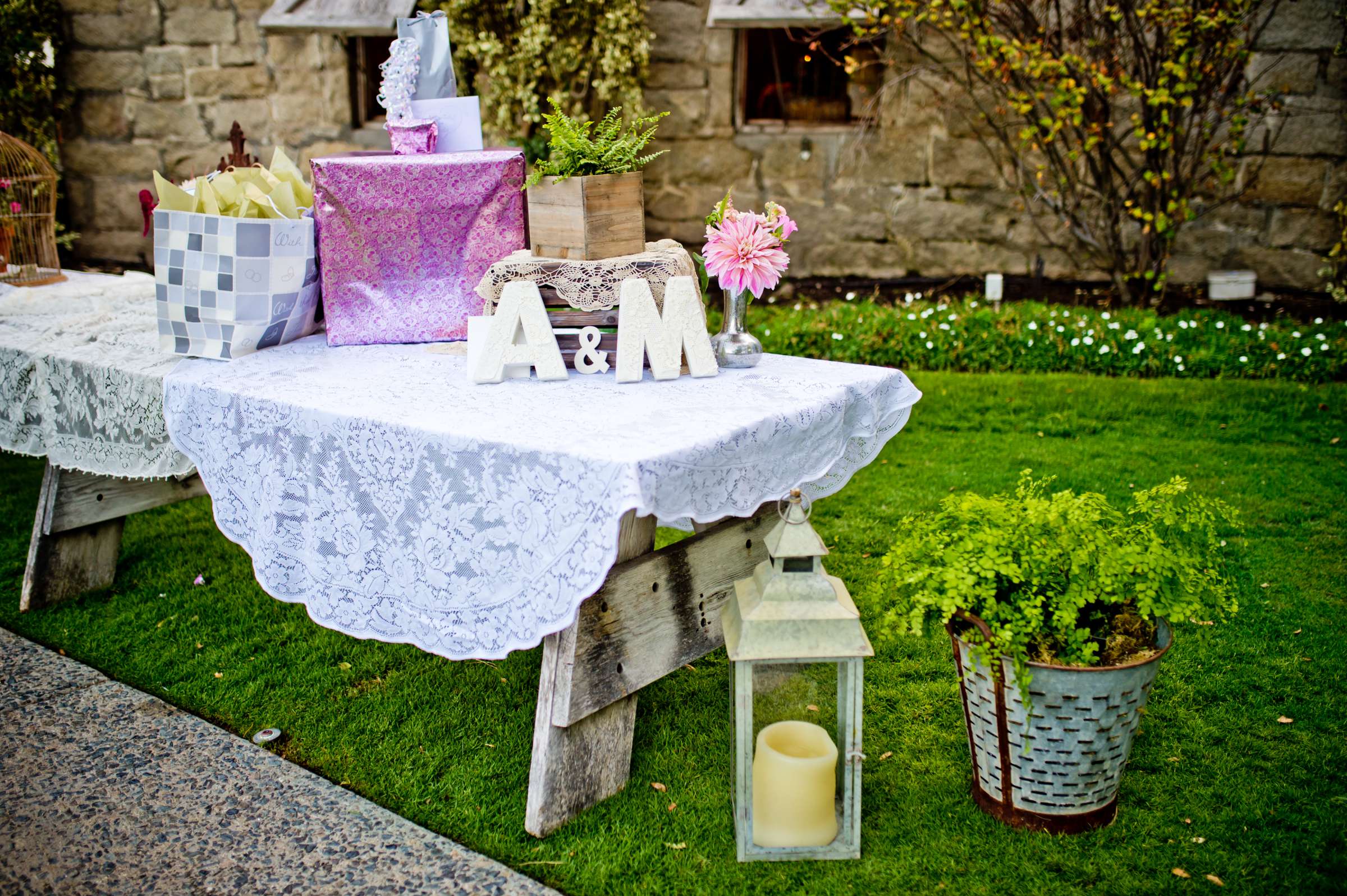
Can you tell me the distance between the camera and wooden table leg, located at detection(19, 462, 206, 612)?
3.50 meters

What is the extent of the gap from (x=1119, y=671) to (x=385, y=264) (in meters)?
2.19

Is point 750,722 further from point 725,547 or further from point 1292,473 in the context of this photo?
point 1292,473

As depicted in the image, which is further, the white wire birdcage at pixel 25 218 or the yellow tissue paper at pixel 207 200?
the white wire birdcage at pixel 25 218

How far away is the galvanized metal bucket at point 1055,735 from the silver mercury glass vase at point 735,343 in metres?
0.87

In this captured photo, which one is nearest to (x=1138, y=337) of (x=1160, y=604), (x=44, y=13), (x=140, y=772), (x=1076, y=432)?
(x=1076, y=432)

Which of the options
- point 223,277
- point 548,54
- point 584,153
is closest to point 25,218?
point 223,277

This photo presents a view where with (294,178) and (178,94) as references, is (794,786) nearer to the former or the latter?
(294,178)

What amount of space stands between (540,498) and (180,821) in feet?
3.91

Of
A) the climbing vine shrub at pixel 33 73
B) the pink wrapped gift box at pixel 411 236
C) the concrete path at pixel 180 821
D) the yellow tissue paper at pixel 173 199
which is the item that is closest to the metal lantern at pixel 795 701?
the concrete path at pixel 180 821

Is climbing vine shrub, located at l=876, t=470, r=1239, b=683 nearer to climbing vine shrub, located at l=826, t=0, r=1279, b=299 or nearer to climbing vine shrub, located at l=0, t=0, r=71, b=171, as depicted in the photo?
climbing vine shrub, located at l=826, t=0, r=1279, b=299

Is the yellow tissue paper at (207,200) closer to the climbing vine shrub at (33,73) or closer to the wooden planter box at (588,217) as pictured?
the wooden planter box at (588,217)

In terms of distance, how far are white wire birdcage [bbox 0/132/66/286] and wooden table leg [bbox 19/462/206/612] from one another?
3.99 feet

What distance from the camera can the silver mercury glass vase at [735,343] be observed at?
269 centimetres

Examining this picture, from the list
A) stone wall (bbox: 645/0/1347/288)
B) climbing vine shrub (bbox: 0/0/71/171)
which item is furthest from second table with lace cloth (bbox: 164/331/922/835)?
climbing vine shrub (bbox: 0/0/71/171)
